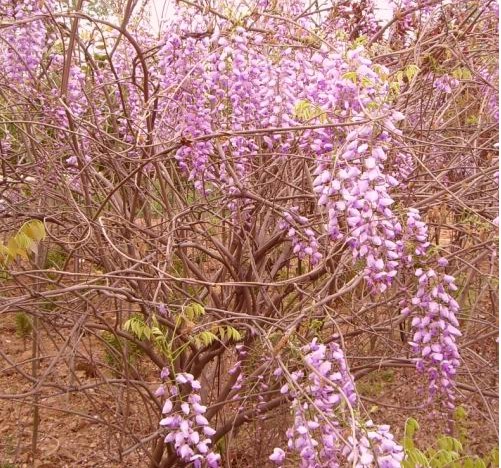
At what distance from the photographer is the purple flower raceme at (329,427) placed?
178cm

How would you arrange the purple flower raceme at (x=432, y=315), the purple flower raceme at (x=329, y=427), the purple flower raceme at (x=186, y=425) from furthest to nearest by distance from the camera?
the purple flower raceme at (x=432, y=315) → the purple flower raceme at (x=186, y=425) → the purple flower raceme at (x=329, y=427)

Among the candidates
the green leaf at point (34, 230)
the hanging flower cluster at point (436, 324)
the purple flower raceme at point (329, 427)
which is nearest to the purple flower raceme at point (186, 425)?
the purple flower raceme at point (329, 427)

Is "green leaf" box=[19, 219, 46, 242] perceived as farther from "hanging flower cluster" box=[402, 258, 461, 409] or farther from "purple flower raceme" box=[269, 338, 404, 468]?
"hanging flower cluster" box=[402, 258, 461, 409]

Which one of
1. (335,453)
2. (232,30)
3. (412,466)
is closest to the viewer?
(335,453)

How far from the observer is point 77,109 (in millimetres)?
4203

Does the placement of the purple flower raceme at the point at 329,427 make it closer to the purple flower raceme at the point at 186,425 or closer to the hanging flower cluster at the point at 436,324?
the purple flower raceme at the point at 186,425

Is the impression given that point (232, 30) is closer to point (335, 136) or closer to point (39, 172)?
point (335, 136)

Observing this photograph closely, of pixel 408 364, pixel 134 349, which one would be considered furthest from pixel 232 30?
pixel 134 349

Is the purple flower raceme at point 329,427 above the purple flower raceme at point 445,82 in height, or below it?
below

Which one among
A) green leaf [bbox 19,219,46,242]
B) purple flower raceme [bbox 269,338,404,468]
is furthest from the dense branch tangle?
green leaf [bbox 19,219,46,242]

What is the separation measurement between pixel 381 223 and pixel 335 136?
0.45 meters

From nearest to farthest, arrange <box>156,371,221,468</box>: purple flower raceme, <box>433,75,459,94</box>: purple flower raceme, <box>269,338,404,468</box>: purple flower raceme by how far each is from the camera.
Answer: <box>269,338,404,468</box>: purple flower raceme < <box>156,371,221,468</box>: purple flower raceme < <box>433,75,459,94</box>: purple flower raceme

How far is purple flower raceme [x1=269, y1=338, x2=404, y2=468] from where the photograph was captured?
1781 millimetres

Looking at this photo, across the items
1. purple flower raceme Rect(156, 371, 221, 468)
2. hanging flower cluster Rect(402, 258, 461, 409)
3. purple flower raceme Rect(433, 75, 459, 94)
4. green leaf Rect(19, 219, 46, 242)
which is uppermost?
purple flower raceme Rect(433, 75, 459, 94)
